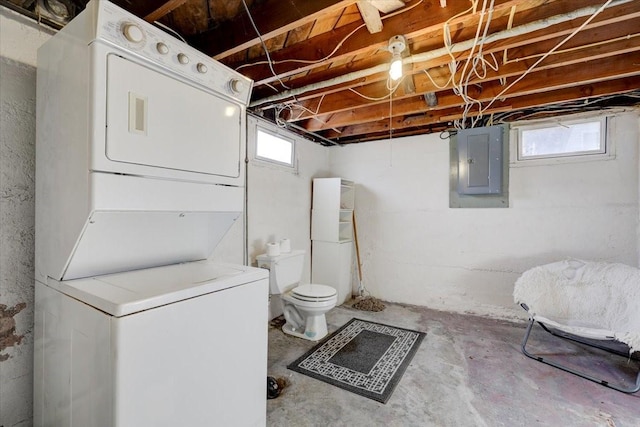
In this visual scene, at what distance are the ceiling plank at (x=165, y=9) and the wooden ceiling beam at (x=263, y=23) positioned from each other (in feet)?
1.01

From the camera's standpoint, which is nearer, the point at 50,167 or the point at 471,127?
the point at 50,167

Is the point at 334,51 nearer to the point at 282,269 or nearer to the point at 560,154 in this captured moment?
the point at 282,269

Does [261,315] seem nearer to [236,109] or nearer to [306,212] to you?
[236,109]

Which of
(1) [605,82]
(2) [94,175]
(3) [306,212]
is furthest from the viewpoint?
(3) [306,212]

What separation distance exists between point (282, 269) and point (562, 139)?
302cm

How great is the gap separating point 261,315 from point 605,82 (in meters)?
3.15

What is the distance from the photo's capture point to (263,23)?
1515mm

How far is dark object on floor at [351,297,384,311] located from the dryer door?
249 cm

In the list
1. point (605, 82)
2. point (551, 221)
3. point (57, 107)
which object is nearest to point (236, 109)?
point (57, 107)

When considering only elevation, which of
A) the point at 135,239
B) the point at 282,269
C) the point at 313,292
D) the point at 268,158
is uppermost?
the point at 268,158

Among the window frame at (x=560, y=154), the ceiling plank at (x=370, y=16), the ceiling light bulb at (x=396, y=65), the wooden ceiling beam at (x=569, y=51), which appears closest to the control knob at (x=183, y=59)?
the ceiling plank at (x=370, y=16)

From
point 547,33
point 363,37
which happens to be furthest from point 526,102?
point 363,37

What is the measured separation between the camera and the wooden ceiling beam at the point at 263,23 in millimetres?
1368

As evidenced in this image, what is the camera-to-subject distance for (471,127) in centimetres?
302
